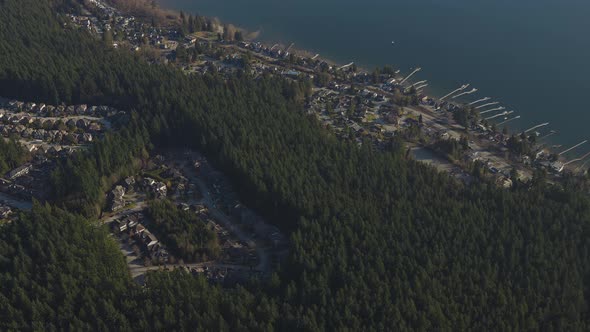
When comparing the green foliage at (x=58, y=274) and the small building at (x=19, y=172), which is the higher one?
the small building at (x=19, y=172)

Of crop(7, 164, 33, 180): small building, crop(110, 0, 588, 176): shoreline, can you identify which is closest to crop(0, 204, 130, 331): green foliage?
crop(7, 164, 33, 180): small building

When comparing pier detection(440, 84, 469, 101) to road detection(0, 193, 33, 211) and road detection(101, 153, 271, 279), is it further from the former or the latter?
road detection(0, 193, 33, 211)

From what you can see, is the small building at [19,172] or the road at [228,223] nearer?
the road at [228,223]

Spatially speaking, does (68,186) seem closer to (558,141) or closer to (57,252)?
(57,252)

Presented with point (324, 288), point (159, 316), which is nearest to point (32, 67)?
point (159, 316)

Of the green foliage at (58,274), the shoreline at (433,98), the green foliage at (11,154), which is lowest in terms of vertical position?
the green foliage at (58,274)

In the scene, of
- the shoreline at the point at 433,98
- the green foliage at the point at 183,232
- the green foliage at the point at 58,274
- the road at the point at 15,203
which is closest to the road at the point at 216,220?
the green foliage at the point at 183,232

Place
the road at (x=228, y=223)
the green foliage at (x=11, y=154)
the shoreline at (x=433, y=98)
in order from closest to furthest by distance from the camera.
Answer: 1. the road at (x=228, y=223)
2. the green foliage at (x=11, y=154)
3. the shoreline at (x=433, y=98)

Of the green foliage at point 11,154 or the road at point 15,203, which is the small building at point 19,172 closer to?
the green foliage at point 11,154

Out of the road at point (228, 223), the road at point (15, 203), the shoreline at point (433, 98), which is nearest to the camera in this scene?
the road at point (228, 223)
